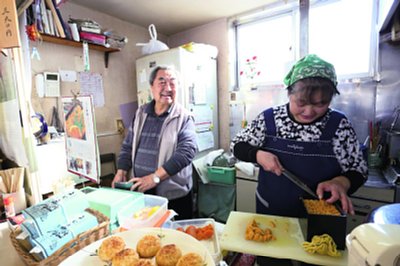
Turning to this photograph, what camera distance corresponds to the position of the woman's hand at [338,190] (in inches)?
34.4

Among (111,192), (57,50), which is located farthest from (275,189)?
(57,50)

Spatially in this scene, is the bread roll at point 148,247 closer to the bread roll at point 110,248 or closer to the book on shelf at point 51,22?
the bread roll at point 110,248

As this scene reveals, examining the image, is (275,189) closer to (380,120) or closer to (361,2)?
(380,120)

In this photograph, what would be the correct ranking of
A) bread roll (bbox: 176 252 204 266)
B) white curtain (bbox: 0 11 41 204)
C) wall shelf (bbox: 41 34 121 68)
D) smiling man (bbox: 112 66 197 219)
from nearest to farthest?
bread roll (bbox: 176 252 204 266), white curtain (bbox: 0 11 41 204), smiling man (bbox: 112 66 197 219), wall shelf (bbox: 41 34 121 68)

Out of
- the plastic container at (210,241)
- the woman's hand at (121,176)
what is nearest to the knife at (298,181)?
the plastic container at (210,241)

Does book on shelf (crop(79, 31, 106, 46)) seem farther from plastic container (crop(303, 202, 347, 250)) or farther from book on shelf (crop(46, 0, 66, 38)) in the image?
plastic container (crop(303, 202, 347, 250))

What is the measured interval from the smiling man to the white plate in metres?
0.59

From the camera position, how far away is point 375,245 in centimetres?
38

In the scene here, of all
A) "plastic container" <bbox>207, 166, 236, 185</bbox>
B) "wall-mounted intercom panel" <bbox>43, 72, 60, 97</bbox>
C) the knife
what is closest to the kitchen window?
"plastic container" <bbox>207, 166, 236, 185</bbox>

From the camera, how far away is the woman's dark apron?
103cm

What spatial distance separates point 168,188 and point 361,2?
2.52 m

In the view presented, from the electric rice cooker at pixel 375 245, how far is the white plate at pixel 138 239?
1.04 ft

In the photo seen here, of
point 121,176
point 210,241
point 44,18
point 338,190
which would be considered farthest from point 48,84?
point 338,190

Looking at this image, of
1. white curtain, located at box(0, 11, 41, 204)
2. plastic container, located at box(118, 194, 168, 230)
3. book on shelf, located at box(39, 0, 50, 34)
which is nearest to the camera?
plastic container, located at box(118, 194, 168, 230)
